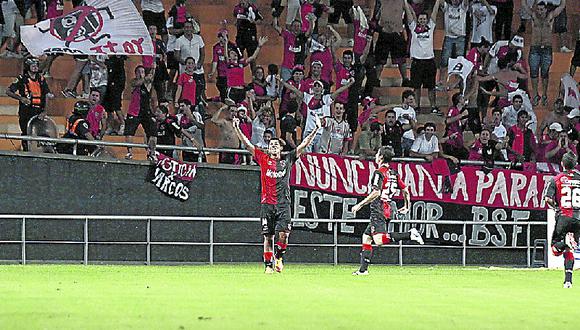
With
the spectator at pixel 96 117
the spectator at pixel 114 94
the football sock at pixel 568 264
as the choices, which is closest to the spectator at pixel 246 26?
the spectator at pixel 114 94

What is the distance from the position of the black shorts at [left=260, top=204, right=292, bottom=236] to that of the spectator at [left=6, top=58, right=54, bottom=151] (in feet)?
22.3

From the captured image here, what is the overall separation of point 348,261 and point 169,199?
384 cm

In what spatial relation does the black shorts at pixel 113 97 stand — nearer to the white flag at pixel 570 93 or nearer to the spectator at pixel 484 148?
the spectator at pixel 484 148

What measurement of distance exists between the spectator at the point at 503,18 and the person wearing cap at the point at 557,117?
8.31 ft

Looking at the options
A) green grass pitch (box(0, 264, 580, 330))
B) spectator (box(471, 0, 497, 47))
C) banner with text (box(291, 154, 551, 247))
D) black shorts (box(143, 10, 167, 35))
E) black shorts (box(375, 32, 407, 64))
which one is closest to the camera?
green grass pitch (box(0, 264, 580, 330))

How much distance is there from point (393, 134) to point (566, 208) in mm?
8677

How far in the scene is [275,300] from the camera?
14305mm

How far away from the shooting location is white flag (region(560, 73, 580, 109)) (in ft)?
94.4

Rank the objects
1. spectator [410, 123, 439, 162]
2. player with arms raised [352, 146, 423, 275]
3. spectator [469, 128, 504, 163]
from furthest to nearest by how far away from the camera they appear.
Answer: spectator [469, 128, 504, 163], spectator [410, 123, 439, 162], player with arms raised [352, 146, 423, 275]

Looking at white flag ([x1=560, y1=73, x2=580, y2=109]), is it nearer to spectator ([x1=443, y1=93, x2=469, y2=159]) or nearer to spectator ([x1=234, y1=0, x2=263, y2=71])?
spectator ([x1=443, y1=93, x2=469, y2=159])

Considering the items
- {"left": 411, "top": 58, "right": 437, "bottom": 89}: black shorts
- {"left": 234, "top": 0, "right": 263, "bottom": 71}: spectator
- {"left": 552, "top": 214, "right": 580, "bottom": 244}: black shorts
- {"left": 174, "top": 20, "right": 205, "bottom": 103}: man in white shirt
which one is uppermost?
{"left": 234, "top": 0, "right": 263, "bottom": 71}: spectator

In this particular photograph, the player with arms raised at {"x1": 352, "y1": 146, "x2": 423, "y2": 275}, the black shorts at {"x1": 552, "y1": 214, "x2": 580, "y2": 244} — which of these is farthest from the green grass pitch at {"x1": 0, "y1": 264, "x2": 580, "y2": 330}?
the black shorts at {"x1": 552, "y1": 214, "x2": 580, "y2": 244}

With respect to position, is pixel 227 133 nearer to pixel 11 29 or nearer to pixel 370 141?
pixel 370 141

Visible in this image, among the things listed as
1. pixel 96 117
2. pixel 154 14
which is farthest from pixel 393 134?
pixel 96 117
